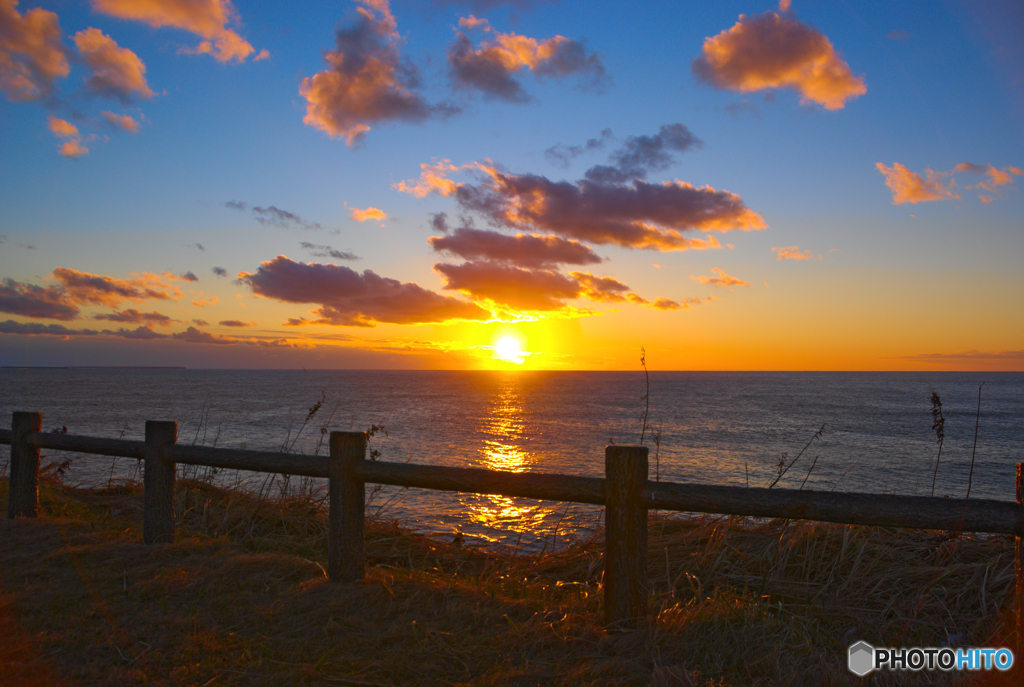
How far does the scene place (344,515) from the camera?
13.7ft

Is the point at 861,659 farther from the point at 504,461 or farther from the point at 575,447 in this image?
the point at 575,447

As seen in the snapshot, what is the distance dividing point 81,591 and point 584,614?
3.28 m

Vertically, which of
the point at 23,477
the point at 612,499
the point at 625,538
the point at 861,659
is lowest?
the point at 861,659

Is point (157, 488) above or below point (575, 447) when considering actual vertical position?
above

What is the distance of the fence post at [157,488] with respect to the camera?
16.3 feet

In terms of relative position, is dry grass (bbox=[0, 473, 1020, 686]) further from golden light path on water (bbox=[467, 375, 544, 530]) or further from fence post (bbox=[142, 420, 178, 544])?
golden light path on water (bbox=[467, 375, 544, 530])

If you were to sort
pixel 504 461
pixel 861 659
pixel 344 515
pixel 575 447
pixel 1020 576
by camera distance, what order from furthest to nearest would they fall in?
pixel 575 447 < pixel 504 461 < pixel 344 515 < pixel 861 659 < pixel 1020 576

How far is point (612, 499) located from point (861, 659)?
153 cm

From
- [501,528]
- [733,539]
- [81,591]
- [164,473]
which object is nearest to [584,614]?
[733,539]

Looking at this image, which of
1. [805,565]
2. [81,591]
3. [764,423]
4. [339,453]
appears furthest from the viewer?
[764,423]

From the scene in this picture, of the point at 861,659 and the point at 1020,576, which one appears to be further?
the point at 861,659

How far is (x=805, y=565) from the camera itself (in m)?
4.81

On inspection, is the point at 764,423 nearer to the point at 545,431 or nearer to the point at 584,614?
the point at 545,431

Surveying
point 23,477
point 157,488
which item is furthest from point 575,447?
point 157,488
